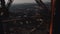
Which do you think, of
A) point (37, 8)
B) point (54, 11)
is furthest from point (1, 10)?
point (54, 11)

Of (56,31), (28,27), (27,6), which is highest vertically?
(27,6)

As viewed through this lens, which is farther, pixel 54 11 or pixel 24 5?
pixel 24 5

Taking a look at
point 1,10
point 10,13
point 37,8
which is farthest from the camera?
point 37,8

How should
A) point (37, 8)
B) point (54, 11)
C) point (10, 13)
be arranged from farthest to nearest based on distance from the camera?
1. point (37, 8)
2. point (10, 13)
3. point (54, 11)

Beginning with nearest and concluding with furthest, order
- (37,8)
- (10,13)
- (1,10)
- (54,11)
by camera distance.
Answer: (54,11)
(1,10)
(10,13)
(37,8)

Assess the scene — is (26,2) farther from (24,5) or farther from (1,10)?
(1,10)

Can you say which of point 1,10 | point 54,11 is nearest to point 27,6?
point 1,10

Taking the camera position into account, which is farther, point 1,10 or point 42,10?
point 42,10

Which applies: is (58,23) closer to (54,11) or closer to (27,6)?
(54,11)

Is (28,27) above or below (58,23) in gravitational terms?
below
